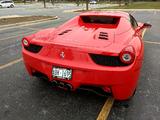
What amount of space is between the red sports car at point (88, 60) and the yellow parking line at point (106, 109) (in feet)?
0.94

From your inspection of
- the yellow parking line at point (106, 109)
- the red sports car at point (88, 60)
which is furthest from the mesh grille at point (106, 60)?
the yellow parking line at point (106, 109)

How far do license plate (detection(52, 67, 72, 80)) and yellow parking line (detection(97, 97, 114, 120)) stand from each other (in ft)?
2.36

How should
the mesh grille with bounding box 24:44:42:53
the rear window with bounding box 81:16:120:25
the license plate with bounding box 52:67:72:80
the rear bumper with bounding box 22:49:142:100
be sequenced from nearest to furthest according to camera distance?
the rear bumper with bounding box 22:49:142:100, the license plate with bounding box 52:67:72:80, the mesh grille with bounding box 24:44:42:53, the rear window with bounding box 81:16:120:25

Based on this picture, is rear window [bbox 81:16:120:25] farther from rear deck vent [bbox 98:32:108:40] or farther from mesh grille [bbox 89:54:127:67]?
mesh grille [bbox 89:54:127:67]

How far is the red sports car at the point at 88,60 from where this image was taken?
3.42m

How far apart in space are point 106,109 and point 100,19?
2161 mm

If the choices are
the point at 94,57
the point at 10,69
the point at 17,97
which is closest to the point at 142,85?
the point at 94,57

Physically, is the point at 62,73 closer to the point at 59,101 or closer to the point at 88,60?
the point at 88,60

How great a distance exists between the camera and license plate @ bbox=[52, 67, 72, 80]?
3551mm

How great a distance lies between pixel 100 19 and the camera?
206 inches

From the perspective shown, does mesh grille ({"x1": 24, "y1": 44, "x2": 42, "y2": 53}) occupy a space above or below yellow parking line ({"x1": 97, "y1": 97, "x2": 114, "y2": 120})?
above

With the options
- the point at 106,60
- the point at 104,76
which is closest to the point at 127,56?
the point at 106,60

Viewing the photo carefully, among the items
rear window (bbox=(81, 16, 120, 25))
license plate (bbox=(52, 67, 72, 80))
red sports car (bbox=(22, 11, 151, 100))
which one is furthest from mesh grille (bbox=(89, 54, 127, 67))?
rear window (bbox=(81, 16, 120, 25))

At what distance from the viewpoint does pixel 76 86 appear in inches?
141
